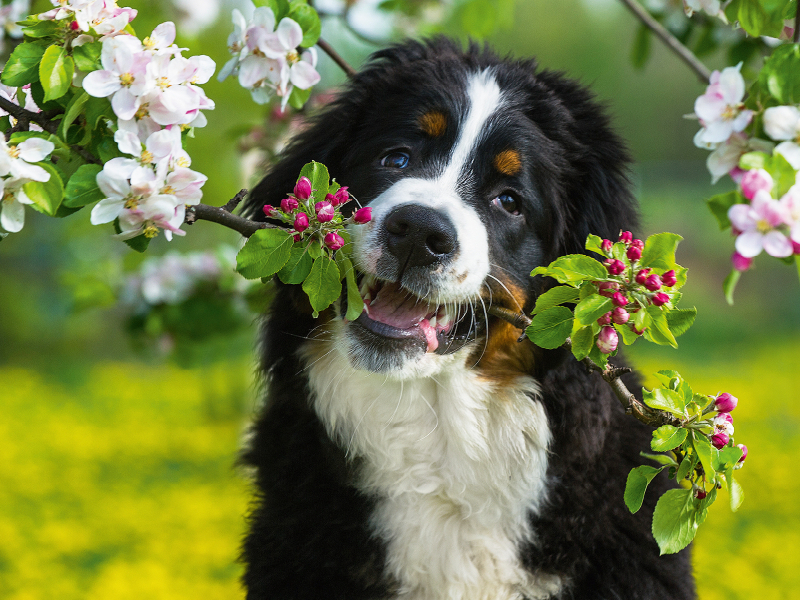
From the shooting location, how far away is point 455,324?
2240 mm

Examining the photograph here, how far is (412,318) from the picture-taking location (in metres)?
2.22

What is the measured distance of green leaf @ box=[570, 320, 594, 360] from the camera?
60.0 inches

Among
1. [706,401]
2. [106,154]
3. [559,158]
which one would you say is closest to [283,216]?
[106,154]

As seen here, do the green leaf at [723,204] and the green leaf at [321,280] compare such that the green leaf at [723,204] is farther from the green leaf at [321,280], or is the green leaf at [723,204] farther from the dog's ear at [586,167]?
Answer: the dog's ear at [586,167]

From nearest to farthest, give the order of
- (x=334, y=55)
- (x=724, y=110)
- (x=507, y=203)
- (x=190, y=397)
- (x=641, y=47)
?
(x=724, y=110), (x=507, y=203), (x=334, y=55), (x=641, y=47), (x=190, y=397)

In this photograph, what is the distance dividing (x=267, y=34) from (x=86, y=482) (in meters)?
5.54

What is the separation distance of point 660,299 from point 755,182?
31cm

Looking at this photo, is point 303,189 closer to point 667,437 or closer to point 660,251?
point 660,251

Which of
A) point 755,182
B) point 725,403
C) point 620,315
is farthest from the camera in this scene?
point 725,403

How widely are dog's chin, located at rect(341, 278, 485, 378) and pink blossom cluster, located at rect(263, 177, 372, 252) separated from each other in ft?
1.79

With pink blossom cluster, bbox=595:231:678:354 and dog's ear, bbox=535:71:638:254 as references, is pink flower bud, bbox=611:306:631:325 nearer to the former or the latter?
pink blossom cluster, bbox=595:231:678:354

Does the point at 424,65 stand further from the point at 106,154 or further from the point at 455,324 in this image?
the point at 106,154

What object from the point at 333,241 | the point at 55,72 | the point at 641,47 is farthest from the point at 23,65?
the point at 641,47

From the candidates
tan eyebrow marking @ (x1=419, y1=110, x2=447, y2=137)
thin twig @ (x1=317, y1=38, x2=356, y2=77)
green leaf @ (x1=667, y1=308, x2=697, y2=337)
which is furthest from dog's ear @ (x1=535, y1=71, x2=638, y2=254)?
green leaf @ (x1=667, y1=308, x2=697, y2=337)
